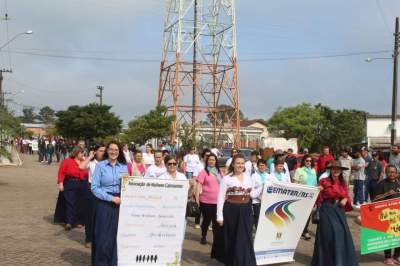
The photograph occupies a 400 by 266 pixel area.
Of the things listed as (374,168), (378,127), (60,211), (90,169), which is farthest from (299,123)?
(90,169)

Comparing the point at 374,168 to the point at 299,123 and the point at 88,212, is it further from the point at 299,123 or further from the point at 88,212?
the point at 299,123

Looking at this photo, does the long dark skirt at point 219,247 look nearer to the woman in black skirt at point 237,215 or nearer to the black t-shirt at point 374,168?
the woman in black skirt at point 237,215

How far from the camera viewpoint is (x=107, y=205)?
7.77 m

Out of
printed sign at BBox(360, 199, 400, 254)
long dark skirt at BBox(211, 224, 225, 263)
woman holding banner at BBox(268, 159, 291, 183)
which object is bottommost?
long dark skirt at BBox(211, 224, 225, 263)

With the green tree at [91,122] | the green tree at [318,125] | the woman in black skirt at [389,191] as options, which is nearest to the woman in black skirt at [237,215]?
the woman in black skirt at [389,191]

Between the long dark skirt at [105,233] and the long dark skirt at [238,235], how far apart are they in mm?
1619

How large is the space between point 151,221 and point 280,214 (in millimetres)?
2161

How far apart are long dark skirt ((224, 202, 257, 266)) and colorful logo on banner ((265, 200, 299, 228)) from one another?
2.27ft

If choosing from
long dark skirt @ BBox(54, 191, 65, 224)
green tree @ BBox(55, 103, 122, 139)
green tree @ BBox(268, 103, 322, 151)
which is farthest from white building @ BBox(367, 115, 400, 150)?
long dark skirt @ BBox(54, 191, 65, 224)

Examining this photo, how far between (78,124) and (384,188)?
163 feet

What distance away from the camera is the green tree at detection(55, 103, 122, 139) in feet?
186

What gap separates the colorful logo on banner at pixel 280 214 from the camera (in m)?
8.84

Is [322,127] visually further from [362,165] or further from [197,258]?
[197,258]

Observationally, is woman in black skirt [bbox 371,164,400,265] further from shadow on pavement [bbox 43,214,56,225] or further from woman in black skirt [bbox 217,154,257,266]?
shadow on pavement [bbox 43,214,56,225]
